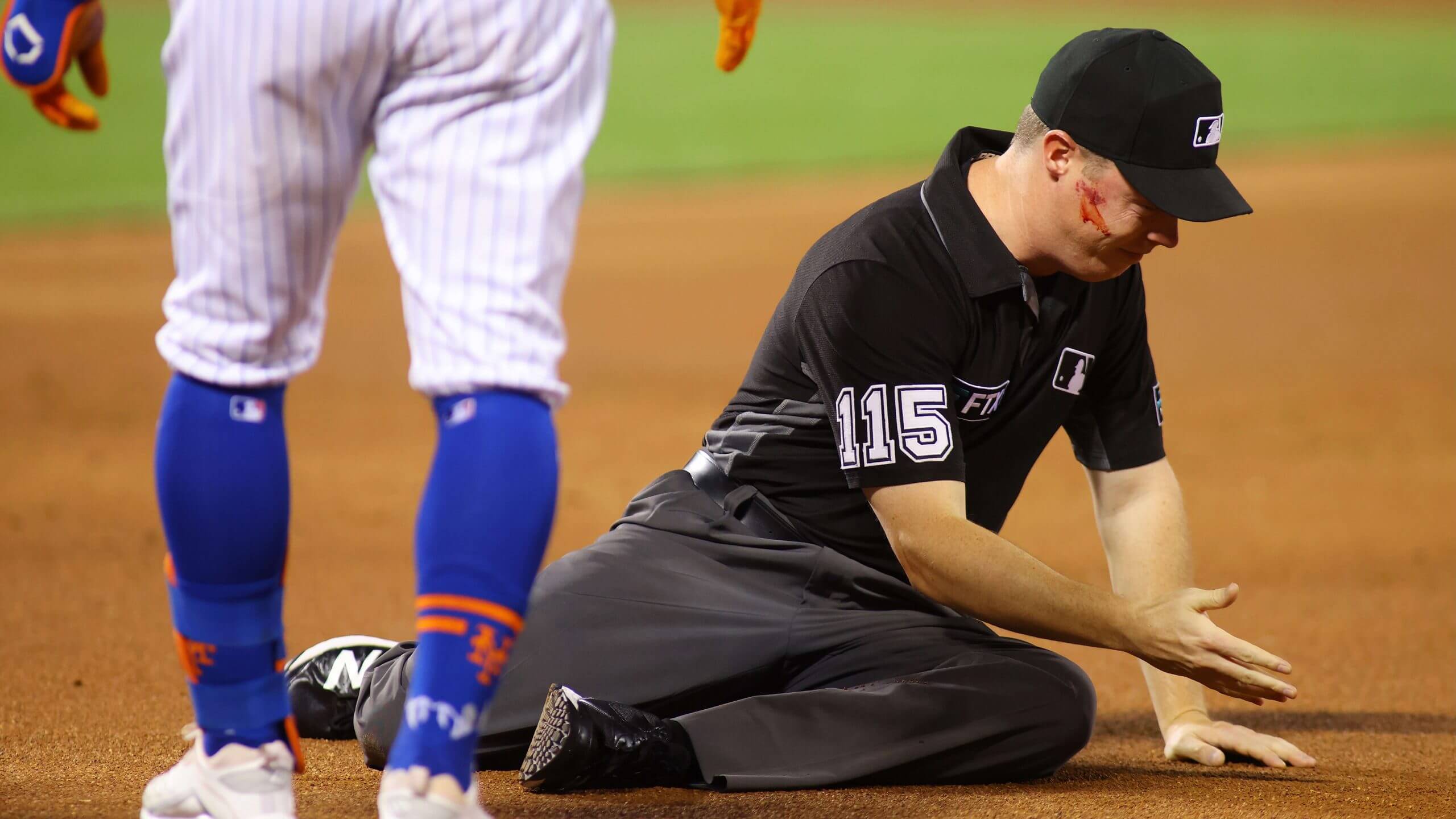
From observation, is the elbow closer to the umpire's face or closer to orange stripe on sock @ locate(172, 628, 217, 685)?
the umpire's face

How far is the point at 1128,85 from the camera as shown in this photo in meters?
2.15

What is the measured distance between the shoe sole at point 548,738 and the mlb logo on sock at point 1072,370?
2.93 feet

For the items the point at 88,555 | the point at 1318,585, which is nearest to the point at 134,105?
the point at 88,555

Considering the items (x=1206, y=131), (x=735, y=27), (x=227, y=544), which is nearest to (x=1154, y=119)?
(x=1206, y=131)

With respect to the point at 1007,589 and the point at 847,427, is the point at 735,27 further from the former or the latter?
the point at 1007,589

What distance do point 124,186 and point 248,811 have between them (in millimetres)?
13324

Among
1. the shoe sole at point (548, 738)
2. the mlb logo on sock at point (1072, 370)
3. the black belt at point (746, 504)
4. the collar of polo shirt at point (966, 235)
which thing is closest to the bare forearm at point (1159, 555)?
the mlb logo on sock at point (1072, 370)

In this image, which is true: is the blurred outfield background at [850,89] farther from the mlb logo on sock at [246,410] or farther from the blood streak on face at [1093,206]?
the mlb logo on sock at [246,410]

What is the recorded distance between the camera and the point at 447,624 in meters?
1.42

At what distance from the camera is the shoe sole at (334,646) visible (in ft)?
8.36

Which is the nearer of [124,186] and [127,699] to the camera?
[127,699]

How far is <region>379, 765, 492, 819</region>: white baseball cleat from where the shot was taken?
4.51 feet

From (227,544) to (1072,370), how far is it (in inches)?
53.4

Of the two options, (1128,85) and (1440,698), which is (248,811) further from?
(1440,698)
